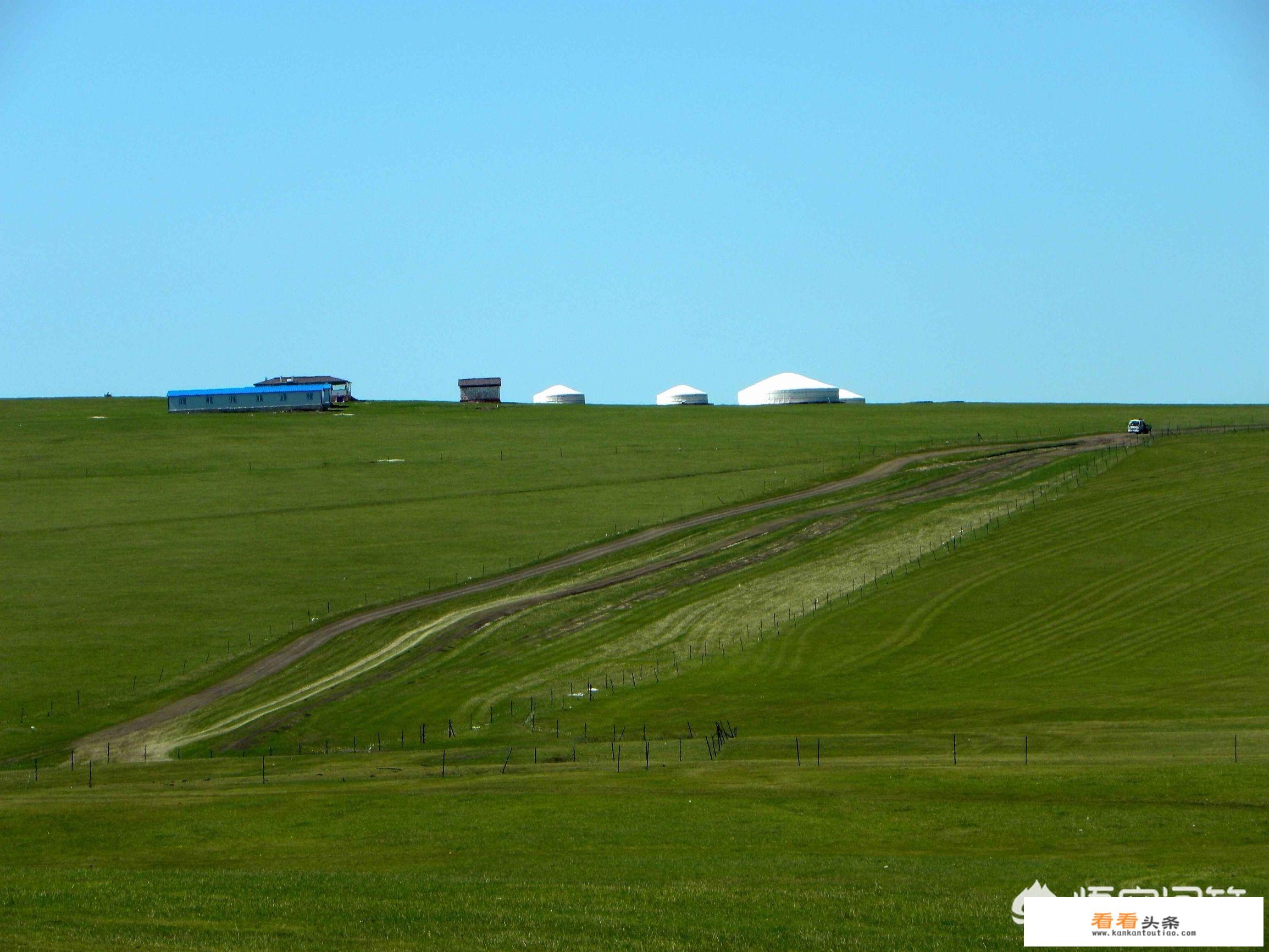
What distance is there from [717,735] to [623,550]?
3840 cm

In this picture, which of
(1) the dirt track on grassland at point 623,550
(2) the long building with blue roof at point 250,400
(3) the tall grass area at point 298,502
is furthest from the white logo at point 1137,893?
(2) the long building with blue roof at point 250,400

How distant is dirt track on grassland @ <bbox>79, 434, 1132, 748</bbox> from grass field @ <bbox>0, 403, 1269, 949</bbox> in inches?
36.6

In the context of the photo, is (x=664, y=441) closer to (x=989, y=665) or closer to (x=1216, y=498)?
(x=1216, y=498)

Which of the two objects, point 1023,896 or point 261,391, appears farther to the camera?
point 261,391

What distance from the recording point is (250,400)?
17950 centimetres

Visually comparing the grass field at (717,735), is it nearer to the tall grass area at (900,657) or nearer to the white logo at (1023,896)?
the tall grass area at (900,657)

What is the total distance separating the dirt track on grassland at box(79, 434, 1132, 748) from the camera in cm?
6738

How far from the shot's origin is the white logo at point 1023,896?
25203 millimetres

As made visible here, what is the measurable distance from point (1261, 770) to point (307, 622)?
177 feet

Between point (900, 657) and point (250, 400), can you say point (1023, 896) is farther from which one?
point (250, 400)

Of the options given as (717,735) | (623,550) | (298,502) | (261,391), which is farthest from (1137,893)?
(261,391)

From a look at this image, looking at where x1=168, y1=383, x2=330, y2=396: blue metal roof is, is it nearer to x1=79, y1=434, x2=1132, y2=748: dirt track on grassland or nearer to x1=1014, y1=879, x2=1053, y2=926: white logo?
x1=79, y1=434, x2=1132, y2=748: dirt track on grassland

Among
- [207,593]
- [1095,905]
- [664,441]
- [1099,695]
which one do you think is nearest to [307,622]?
[207,593]

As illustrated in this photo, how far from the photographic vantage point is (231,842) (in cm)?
3875
